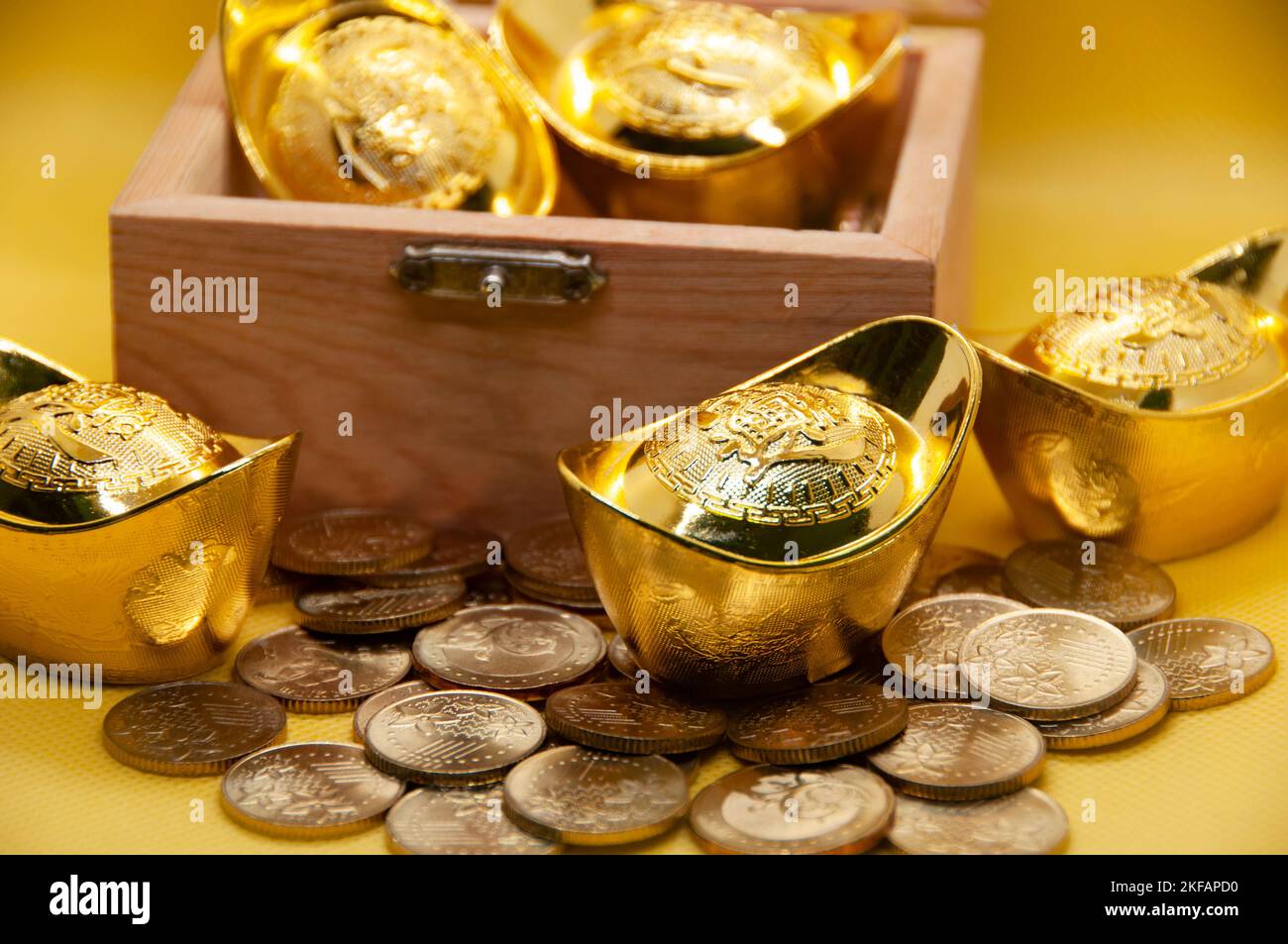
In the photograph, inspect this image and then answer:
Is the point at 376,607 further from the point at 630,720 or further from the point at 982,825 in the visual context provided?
the point at 982,825

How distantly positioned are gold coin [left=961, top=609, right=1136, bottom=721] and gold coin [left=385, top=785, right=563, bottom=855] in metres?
0.37

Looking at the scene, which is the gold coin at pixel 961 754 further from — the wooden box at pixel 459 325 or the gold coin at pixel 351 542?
the gold coin at pixel 351 542

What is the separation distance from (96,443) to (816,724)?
594mm

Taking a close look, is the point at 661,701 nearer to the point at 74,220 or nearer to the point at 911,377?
the point at 911,377

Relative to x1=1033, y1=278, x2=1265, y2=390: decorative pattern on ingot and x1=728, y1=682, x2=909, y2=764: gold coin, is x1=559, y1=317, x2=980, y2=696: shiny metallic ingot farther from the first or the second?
x1=1033, y1=278, x2=1265, y2=390: decorative pattern on ingot

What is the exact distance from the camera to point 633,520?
53.7 inches

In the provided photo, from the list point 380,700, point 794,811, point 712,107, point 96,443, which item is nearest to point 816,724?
point 794,811

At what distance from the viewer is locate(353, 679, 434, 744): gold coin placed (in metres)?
1.45

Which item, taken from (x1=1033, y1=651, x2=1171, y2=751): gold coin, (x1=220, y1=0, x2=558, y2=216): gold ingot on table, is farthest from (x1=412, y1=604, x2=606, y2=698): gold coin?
(x1=220, y1=0, x2=558, y2=216): gold ingot on table

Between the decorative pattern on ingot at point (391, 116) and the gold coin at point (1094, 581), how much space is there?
666 mm

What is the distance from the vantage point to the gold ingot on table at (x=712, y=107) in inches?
74.4

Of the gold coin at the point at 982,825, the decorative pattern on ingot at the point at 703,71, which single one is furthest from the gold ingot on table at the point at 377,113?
the gold coin at the point at 982,825

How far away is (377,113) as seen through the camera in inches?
73.1

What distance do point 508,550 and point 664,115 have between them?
0.49 meters
